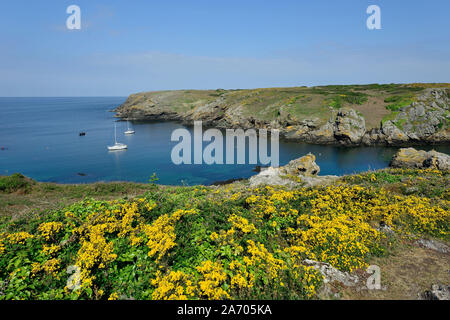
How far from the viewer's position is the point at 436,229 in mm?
10625

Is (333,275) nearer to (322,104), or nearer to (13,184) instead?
(13,184)

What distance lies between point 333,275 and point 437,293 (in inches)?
110

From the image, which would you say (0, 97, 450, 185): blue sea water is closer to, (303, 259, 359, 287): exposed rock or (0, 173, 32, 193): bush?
(0, 173, 32, 193): bush

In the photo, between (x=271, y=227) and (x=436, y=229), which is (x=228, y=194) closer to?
(x=271, y=227)

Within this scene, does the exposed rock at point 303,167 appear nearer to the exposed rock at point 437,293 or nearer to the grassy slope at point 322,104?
the exposed rock at point 437,293

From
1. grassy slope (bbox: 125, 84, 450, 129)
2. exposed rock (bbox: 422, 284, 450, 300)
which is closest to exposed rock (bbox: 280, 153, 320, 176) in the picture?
exposed rock (bbox: 422, 284, 450, 300)

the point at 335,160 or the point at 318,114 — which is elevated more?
the point at 318,114

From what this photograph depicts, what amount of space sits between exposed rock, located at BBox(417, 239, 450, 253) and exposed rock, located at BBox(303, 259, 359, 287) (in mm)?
4550

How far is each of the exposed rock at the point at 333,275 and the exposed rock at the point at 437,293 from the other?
1872 millimetres

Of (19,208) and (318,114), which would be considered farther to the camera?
(318,114)

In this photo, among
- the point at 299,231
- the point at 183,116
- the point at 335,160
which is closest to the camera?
the point at 299,231

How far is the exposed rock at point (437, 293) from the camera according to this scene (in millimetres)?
6789
